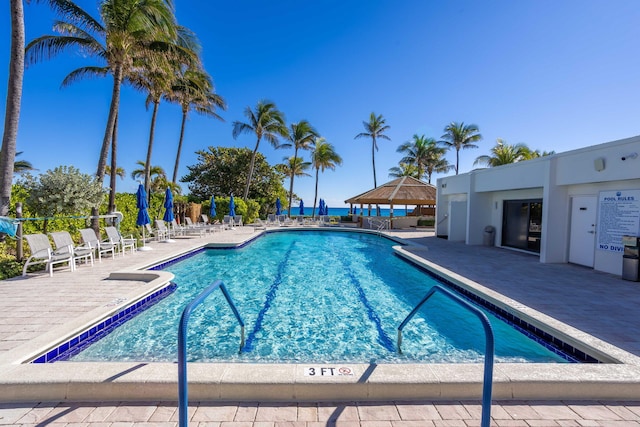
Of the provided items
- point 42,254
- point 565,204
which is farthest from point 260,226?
point 565,204

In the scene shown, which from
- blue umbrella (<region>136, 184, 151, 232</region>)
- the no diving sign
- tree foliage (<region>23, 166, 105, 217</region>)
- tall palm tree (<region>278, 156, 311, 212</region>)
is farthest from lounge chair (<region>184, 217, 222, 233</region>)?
tall palm tree (<region>278, 156, 311, 212</region>)

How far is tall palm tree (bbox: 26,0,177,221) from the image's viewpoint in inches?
396

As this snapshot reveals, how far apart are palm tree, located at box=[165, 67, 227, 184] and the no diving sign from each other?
17116 millimetres

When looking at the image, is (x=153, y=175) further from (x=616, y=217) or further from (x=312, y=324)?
(x=616, y=217)

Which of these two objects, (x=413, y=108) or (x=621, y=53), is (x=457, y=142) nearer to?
(x=413, y=108)

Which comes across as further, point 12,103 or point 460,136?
point 460,136

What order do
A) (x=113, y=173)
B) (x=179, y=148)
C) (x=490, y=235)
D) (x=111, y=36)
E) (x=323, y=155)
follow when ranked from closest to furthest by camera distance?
1. (x=111, y=36)
2. (x=113, y=173)
3. (x=490, y=235)
4. (x=179, y=148)
5. (x=323, y=155)

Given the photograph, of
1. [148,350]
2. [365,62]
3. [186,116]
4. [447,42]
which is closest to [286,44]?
[365,62]

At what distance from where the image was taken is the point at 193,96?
742 inches

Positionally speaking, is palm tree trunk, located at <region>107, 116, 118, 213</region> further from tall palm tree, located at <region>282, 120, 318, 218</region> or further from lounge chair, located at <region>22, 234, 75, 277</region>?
tall palm tree, located at <region>282, 120, 318, 218</region>

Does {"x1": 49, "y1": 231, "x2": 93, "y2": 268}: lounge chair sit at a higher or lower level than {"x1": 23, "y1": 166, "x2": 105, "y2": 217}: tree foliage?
lower

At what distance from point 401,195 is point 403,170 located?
1906cm

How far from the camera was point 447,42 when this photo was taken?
12.3m

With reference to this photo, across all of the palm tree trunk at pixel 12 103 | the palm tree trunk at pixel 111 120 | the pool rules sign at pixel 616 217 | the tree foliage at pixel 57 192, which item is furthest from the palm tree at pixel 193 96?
the pool rules sign at pixel 616 217
